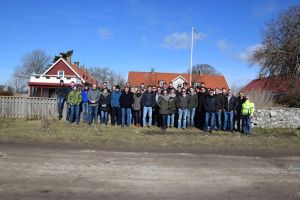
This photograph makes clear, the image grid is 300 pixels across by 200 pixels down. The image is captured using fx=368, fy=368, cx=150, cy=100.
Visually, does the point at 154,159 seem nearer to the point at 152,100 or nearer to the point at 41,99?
the point at 152,100

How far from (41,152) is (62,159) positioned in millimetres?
1186

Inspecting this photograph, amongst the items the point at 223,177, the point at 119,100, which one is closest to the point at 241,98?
the point at 119,100

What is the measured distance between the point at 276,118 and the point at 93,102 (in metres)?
9.25

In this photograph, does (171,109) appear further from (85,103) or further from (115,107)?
(85,103)

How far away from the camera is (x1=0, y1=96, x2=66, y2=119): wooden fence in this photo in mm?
18703

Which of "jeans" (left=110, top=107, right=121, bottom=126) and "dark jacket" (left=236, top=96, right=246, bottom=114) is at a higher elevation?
"dark jacket" (left=236, top=96, right=246, bottom=114)

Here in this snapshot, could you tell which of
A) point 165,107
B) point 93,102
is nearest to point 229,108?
point 165,107

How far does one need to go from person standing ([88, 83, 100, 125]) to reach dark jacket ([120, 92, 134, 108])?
1.12m

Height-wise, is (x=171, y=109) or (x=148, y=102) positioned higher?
(x=148, y=102)

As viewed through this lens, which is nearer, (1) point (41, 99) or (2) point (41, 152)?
(2) point (41, 152)

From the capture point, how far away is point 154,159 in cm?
933

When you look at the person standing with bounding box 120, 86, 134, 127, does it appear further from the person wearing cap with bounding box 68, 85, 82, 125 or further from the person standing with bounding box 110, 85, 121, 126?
the person wearing cap with bounding box 68, 85, 82, 125

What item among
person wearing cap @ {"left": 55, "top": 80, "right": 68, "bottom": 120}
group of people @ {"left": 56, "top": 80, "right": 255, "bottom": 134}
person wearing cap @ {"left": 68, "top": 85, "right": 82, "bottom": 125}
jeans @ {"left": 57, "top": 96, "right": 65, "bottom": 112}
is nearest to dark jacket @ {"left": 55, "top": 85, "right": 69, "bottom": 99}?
person wearing cap @ {"left": 55, "top": 80, "right": 68, "bottom": 120}

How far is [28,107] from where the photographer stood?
18.9 meters
